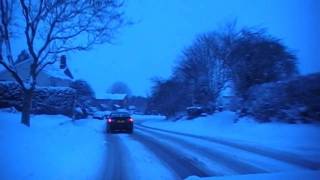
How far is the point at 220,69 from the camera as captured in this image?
54.4 meters

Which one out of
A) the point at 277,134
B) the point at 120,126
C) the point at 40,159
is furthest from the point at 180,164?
the point at 120,126

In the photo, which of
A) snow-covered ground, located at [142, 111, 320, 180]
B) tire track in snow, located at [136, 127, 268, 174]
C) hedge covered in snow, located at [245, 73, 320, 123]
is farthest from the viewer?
hedge covered in snow, located at [245, 73, 320, 123]

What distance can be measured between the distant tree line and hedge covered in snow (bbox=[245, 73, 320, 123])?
4403 mm

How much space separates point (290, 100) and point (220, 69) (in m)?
25.8

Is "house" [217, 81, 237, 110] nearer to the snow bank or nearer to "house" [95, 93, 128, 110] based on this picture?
the snow bank

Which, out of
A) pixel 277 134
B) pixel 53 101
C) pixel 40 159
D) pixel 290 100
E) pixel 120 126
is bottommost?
pixel 40 159

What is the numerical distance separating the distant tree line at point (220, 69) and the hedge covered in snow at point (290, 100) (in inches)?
173

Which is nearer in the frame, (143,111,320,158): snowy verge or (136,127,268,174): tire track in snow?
(136,127,268,174): tire track in snow

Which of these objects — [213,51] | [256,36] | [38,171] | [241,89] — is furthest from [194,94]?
[38,171]

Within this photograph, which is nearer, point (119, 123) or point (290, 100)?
point (290, 100)

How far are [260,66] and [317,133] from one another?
14.3 meters

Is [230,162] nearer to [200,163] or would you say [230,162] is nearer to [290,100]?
[200,163]

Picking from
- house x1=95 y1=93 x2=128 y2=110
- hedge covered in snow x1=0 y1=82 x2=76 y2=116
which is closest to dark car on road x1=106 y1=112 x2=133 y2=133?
hedge covered in snow x1=0 y1=82 x2=76 y2=116

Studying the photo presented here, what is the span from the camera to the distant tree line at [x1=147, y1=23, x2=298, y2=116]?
38406 millimetres
